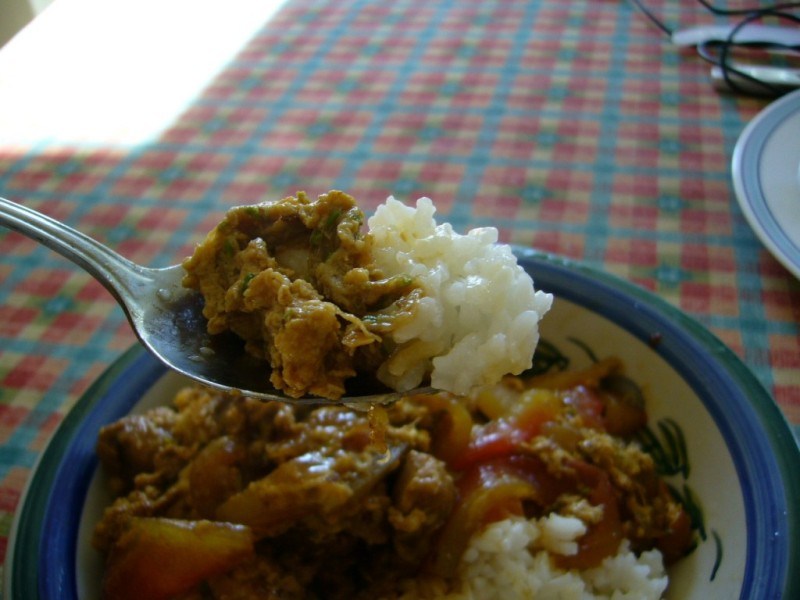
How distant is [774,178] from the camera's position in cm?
202

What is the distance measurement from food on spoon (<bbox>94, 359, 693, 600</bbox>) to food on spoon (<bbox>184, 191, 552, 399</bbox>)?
34 cm

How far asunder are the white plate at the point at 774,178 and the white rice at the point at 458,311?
3.10 feet

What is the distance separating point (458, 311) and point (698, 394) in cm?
58

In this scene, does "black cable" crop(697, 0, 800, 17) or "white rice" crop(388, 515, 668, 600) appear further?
"black cable" crop(697, 0, 800, 17)

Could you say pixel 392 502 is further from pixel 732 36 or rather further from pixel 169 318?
pixel 732 36

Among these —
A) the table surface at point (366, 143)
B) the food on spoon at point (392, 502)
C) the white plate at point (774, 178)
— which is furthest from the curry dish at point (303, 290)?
the white plate at point (774, 178)

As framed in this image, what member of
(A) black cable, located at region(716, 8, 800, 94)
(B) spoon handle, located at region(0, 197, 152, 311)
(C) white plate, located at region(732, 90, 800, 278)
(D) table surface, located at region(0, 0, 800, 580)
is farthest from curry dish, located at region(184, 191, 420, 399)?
(A) black cable, located at region(716, 8, 800, 94)

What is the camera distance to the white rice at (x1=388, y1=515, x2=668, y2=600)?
1391 millimetres

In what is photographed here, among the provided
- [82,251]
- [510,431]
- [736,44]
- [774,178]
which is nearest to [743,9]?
[736,44]

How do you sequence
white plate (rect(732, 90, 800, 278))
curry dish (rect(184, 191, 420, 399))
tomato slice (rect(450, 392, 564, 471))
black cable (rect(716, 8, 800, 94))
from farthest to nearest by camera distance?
black cable (rect(716, 8, 800, 94))
white plate (rect(732, 90, 800, 278))
tomato slice (rect(450, 392, 564, 471))
curry dish (rect(184, 191, 420, 399))

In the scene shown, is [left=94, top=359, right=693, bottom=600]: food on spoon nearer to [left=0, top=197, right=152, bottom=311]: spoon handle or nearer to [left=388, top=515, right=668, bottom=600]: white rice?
[left=388, top=515, right=668, bottom=600]: white rice

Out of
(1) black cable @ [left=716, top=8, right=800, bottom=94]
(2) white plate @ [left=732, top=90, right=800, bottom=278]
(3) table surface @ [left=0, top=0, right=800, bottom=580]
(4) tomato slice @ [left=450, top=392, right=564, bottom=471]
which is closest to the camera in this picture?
(4) tomato slice @ [left=450, top=392, right=564, bottom=471]

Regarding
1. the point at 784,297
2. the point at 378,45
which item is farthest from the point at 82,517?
the point at 378,45

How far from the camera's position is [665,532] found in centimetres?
141
